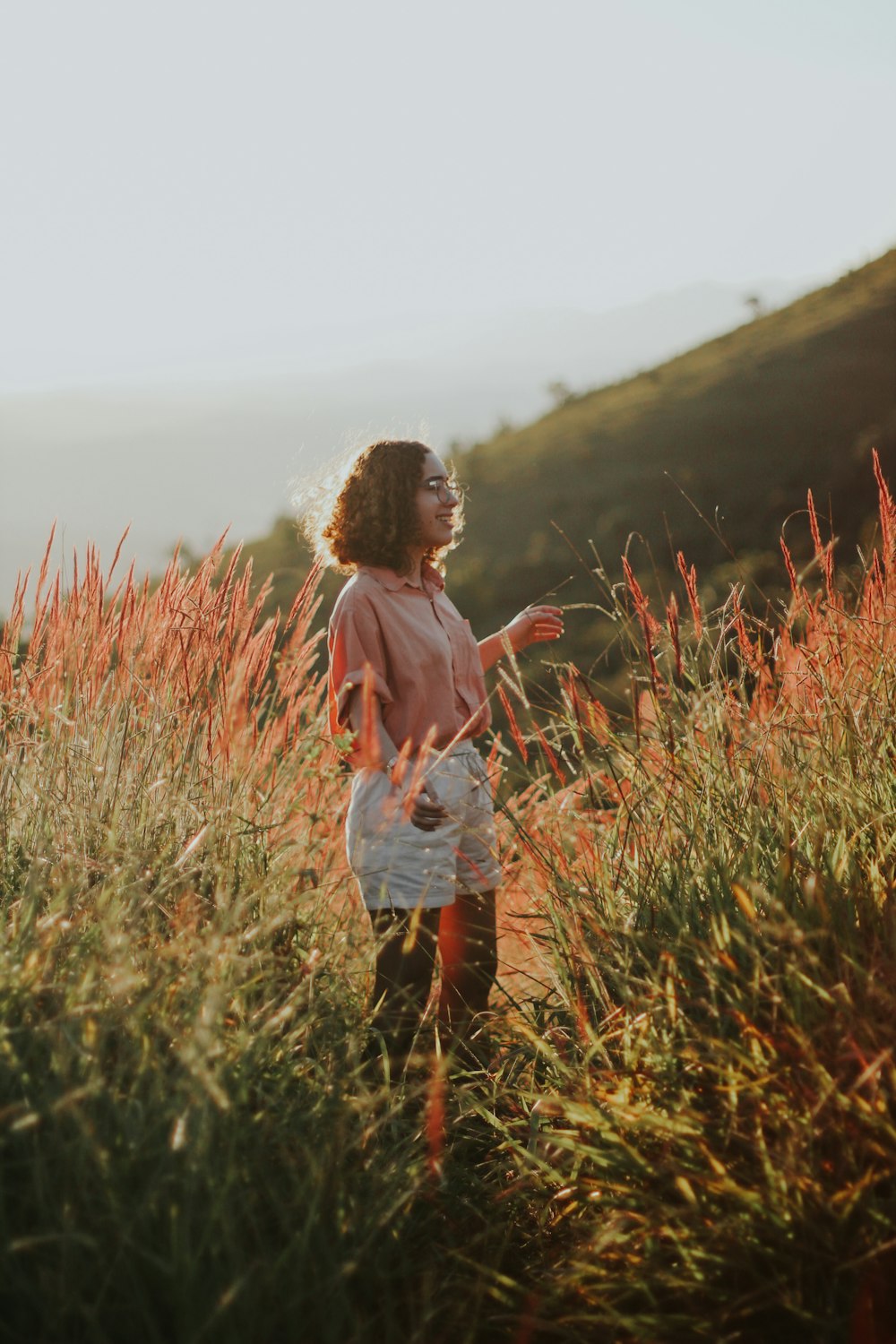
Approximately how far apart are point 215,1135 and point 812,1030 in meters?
0.88

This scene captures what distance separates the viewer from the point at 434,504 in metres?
2.76

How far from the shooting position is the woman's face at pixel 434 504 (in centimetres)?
275

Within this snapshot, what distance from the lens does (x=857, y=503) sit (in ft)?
71.6

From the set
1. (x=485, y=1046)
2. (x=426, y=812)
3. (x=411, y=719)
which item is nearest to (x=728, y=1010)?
(x=426, y=812)

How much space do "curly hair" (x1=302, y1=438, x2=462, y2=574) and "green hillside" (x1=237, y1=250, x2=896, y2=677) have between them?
20.8 m

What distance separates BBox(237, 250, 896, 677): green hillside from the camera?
26.2 m

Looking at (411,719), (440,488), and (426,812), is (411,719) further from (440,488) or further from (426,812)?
(440,488)

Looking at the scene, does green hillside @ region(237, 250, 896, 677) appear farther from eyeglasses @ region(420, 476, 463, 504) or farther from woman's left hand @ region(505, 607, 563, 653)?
eyeglasses @ region(420, 476, 463, 504)

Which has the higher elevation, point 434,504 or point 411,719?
point 434,504

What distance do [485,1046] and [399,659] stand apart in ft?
2.97

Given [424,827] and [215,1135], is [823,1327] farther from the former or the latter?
[424,827]

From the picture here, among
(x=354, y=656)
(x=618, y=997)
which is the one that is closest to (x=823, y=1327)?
(x=618, y=997)

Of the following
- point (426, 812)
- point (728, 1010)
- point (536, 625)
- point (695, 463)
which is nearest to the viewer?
point (728, 1010)

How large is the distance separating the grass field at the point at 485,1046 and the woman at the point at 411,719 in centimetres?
12
